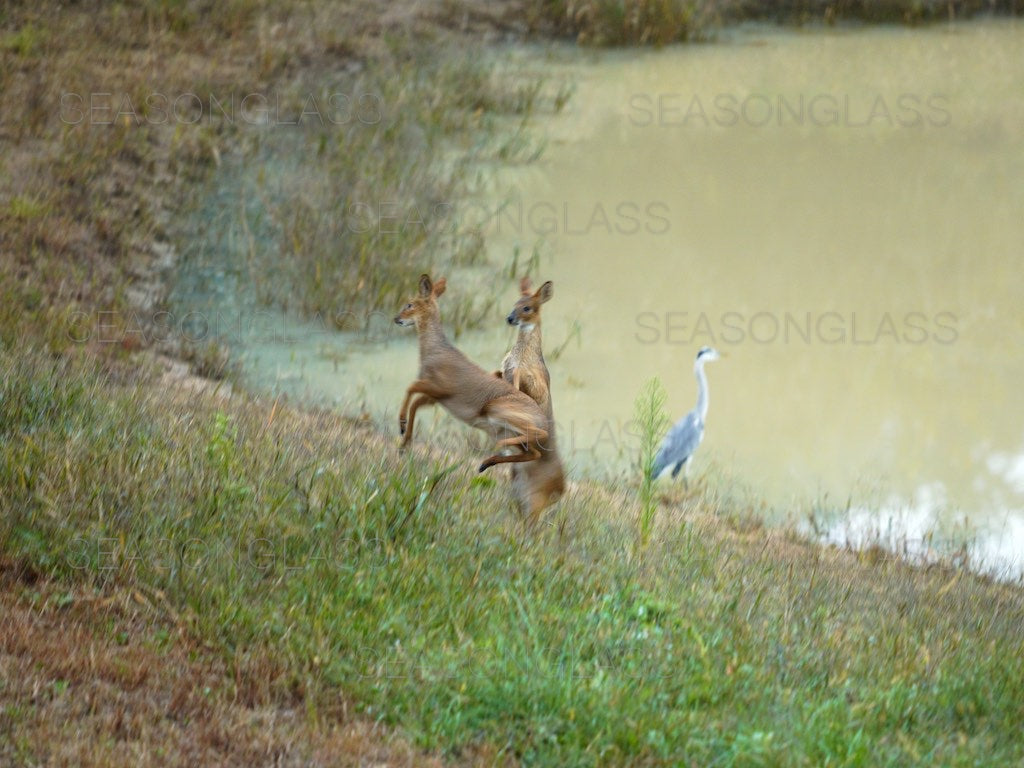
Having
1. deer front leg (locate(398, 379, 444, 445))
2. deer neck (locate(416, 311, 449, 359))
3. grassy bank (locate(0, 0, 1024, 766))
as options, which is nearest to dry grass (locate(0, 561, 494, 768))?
grassy bank (locate(0, 0, 1024, 766))

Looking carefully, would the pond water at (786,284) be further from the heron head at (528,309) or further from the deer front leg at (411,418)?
the deer front leg at (411,418)

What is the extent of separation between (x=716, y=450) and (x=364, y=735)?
18.7ft

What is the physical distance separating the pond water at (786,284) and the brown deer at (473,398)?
283cm

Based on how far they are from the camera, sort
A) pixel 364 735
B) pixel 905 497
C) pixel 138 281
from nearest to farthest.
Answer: pixel 364 735
pixel 905 497
pixel 138 281

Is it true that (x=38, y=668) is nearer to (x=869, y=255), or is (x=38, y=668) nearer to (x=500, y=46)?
(x=869, y=255)

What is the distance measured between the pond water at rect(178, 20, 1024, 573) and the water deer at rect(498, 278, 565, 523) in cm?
208

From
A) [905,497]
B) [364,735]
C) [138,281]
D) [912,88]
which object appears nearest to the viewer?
[364,735]

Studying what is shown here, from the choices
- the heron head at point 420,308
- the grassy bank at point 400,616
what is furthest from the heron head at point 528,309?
Answer: the grassy bank at point 400,616

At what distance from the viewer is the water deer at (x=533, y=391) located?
6.55m

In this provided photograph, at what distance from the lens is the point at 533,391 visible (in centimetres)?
721

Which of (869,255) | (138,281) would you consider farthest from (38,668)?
(869,255)

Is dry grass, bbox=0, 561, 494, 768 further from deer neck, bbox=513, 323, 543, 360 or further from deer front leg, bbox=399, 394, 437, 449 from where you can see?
deer neck, bbox=513, 323, 543, 360

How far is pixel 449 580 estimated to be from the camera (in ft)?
18.5

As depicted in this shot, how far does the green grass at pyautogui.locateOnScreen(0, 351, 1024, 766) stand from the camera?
4.82 m
